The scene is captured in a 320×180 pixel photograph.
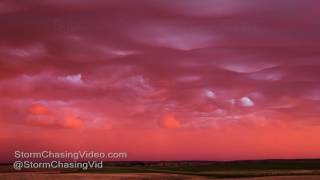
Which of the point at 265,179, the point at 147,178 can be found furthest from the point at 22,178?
the point at 265,179

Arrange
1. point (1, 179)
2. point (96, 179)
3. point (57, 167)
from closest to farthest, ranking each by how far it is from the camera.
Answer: point (1, 179), point (96, 179), point (57, 167)

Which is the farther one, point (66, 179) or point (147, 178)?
point (147, 178)

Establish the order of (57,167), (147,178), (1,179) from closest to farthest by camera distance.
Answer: (1,179) < (147,178) < (57,167)

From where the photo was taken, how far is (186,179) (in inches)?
2940

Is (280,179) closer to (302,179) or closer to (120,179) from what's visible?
(302,179)

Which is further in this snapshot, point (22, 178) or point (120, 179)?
point (120, 179)

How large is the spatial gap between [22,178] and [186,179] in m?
22.5

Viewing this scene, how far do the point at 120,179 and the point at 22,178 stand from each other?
12.8 meters

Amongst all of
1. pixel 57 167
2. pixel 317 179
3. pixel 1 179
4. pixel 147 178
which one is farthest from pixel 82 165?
pixel 317 179

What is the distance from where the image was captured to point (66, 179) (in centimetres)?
6569

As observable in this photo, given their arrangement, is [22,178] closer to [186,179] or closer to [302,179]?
[186,179]

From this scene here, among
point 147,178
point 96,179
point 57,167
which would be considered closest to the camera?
point 96,179

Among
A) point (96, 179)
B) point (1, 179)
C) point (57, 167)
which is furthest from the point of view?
point (57, 167)

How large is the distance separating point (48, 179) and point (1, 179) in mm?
5685
